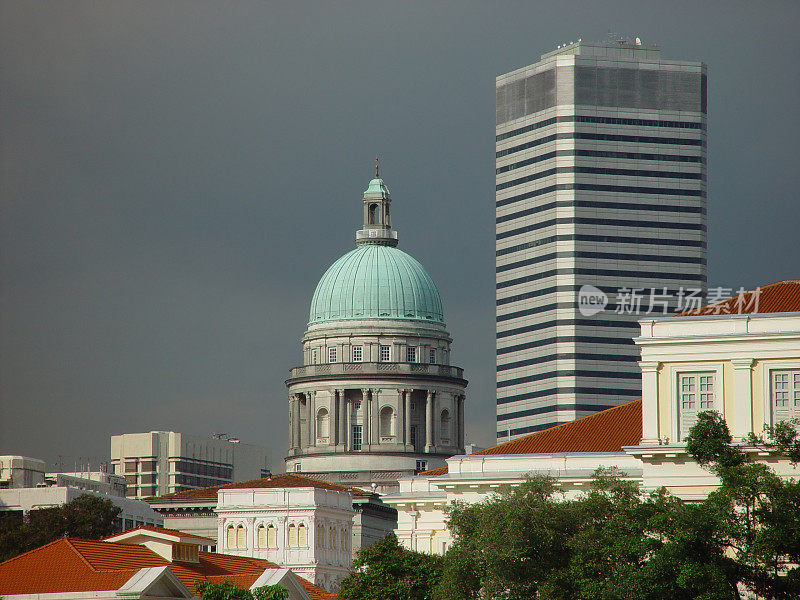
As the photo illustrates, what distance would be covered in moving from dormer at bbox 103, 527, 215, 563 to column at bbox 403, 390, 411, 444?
9335 cm

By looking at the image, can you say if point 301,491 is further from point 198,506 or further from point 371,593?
point 371,593

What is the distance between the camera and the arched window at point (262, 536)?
512ft

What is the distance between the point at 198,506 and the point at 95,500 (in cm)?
3327

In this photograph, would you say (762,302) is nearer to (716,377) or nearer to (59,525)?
(716,377)

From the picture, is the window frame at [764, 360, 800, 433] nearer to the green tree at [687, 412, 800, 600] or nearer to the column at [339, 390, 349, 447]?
the green tree at [687, 412, 800, 600]

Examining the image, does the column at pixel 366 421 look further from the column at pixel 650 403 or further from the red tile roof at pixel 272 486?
the column at pixel 650 403

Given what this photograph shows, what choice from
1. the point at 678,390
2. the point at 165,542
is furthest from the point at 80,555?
the point at 678,390

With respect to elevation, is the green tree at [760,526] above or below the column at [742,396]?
below

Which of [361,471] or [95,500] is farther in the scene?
[361,471]

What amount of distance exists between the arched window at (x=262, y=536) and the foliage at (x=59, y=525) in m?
12.1

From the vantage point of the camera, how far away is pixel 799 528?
66.3m

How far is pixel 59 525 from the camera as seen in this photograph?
462 ft

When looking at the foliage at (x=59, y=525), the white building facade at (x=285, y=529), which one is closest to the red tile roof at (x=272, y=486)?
the white building facade at (x=285, y=529)

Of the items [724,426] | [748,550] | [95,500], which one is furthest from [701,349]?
[95,500]
